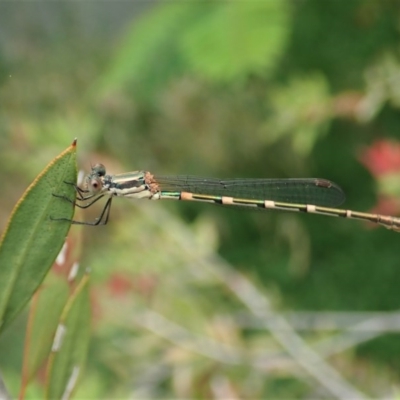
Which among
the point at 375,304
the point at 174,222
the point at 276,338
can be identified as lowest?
the point at 276,338

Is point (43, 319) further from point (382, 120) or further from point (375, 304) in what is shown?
point (382, 120)

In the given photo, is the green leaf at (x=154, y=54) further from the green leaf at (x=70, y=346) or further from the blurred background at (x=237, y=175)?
the green leaf at (x=70, y=346)

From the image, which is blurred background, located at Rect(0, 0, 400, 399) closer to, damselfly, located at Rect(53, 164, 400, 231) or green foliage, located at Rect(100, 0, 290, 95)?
green foliage, located at Rect(100, 0, 290, 95)

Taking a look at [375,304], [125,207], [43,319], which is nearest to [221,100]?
[125,207]

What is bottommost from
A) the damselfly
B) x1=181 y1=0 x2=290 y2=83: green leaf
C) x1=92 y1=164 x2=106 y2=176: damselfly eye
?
x1=92 y1=164 x2=106 y2=176: damselfly eye

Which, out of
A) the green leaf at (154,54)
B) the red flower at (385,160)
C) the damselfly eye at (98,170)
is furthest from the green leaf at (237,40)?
the damselfly eye at (98,170)

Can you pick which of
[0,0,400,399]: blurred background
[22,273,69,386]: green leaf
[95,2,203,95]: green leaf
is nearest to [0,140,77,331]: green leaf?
[22,273,69,386]: green leaf
